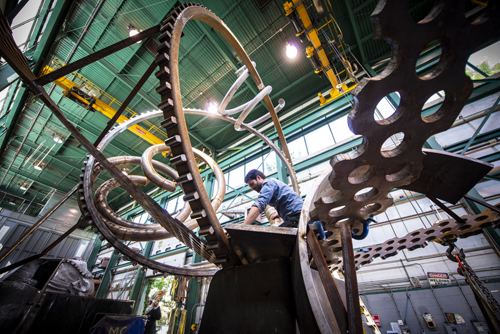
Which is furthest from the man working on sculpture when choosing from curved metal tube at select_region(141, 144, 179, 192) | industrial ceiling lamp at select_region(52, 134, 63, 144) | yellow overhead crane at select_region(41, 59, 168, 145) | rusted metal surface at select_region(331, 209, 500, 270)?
industrial ceiling lamp at select_region(52, 134, 63, 144)

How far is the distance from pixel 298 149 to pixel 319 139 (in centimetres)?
149

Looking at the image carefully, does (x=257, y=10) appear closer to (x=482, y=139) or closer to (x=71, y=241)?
(x=482, y=139)

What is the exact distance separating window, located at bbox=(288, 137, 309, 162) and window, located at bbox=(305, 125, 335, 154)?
31 cm

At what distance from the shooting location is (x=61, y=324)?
497cm

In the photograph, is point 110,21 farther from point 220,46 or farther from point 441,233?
point 441,233

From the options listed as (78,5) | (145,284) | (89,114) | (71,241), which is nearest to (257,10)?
(78,5)

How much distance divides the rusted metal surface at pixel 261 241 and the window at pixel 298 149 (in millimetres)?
11028

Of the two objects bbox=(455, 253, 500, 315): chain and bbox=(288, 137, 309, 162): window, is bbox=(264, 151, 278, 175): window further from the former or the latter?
bbox=(455, 253, 500, 315): chain

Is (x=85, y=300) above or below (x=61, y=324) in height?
above

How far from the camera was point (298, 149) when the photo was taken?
13328 millimetres

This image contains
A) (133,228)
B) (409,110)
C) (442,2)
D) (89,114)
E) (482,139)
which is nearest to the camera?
(442,2)

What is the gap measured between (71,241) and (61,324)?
23.6 metres

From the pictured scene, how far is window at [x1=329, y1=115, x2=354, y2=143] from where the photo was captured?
11454mm

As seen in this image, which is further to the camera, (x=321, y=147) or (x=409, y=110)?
(x=321, y=147)
